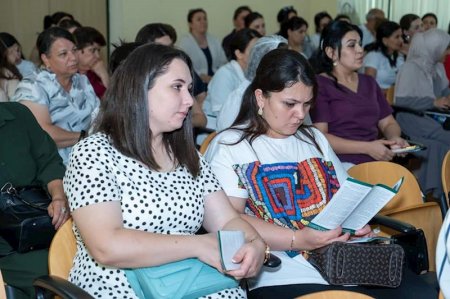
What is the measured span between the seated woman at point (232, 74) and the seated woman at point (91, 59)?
753 mm

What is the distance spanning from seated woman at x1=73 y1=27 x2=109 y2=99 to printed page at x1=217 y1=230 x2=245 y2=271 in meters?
3.06

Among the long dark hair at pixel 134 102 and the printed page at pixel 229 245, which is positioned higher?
the long dark hair at pixel 134 102

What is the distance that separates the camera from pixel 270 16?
9.27 metres

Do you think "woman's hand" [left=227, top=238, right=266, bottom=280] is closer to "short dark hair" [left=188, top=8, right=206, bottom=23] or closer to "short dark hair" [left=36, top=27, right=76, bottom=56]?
"short dark hair" [left=36, top=27, right=76, bottom=56]

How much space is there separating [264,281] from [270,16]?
7.09 metres

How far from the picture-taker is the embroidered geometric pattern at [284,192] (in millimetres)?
2674

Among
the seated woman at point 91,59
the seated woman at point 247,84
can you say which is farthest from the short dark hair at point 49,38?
the seated woman at point 247,84

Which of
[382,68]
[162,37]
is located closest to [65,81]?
[162,37]

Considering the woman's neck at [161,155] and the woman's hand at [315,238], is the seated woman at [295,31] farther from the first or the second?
the woman's neck at [161,155]

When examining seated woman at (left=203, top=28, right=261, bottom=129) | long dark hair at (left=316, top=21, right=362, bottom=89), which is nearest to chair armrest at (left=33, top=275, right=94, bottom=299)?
long dark hair at (left=316, top=21, right=362, bottom=89)

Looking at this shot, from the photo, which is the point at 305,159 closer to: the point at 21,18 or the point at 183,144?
the point at 183,144

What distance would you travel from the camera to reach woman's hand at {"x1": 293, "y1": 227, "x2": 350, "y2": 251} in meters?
2.52

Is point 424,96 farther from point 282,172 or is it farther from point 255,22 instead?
point 282,172

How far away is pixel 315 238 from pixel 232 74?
8.72 feet
